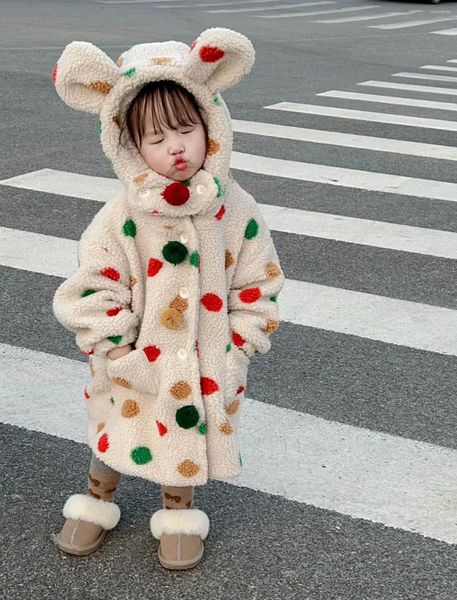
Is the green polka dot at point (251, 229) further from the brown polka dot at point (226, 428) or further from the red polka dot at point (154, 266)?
the brown polka dot at point (226, 428)

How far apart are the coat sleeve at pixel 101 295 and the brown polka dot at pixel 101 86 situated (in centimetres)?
31

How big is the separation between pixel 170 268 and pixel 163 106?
16.2 inches

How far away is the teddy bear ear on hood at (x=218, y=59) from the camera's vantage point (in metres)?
2.81

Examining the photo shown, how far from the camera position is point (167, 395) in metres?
2.93

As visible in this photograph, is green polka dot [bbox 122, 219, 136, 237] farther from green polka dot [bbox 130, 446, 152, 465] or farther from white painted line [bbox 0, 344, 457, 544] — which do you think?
white painted line [bbox 0, 344, 457, 544]

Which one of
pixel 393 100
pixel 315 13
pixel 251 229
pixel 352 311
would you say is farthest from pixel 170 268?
pixel 315 13

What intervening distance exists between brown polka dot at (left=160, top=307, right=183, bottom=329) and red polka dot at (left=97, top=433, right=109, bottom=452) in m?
0.36

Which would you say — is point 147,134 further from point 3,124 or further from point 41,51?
point 41,51

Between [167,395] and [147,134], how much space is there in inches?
26.3

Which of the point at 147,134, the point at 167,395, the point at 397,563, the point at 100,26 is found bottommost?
the point at 100,26

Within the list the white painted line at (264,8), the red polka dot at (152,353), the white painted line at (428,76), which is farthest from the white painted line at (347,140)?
the white painted line at (264,8)

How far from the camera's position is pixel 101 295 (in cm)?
291

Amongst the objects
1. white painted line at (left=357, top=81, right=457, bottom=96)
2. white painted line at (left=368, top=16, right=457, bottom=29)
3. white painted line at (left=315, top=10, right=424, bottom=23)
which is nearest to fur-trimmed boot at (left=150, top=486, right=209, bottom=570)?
white painted line at (left=357, top=81, right=457, bottom=96)

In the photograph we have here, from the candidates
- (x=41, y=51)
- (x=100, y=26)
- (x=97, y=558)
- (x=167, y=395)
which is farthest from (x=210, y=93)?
(x=100, y=26)
